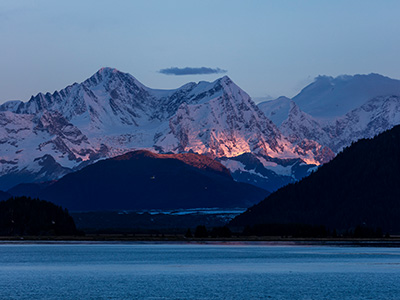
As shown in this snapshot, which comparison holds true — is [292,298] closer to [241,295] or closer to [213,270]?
[241,295]

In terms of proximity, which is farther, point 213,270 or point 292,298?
point 213,270

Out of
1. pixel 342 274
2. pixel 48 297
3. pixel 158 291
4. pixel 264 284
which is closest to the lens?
pixel 48 297

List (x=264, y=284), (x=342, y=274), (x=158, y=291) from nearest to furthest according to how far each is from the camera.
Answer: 1. (x=158, y=291)
2. (x=264, y=284)
3. (x=342, y=274)

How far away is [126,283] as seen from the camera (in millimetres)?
Answer: 166125

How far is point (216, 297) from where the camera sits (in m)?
144

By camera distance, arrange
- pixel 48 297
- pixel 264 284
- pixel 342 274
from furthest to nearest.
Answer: pixel 342 274 → pixel 264 284 → pixel 48 297

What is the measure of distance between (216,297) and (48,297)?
2501cm

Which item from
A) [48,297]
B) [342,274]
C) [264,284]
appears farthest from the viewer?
[342,274]

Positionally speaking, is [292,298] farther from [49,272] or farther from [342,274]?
[49,272]

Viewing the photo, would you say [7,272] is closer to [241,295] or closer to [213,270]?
[213,270]

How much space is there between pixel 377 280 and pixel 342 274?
14.3 meters

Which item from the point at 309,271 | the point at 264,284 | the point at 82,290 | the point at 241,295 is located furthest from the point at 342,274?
the point at 82,290

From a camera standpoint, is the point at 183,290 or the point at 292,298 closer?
the point at 292,298

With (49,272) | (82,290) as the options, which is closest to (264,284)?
(82,290)
